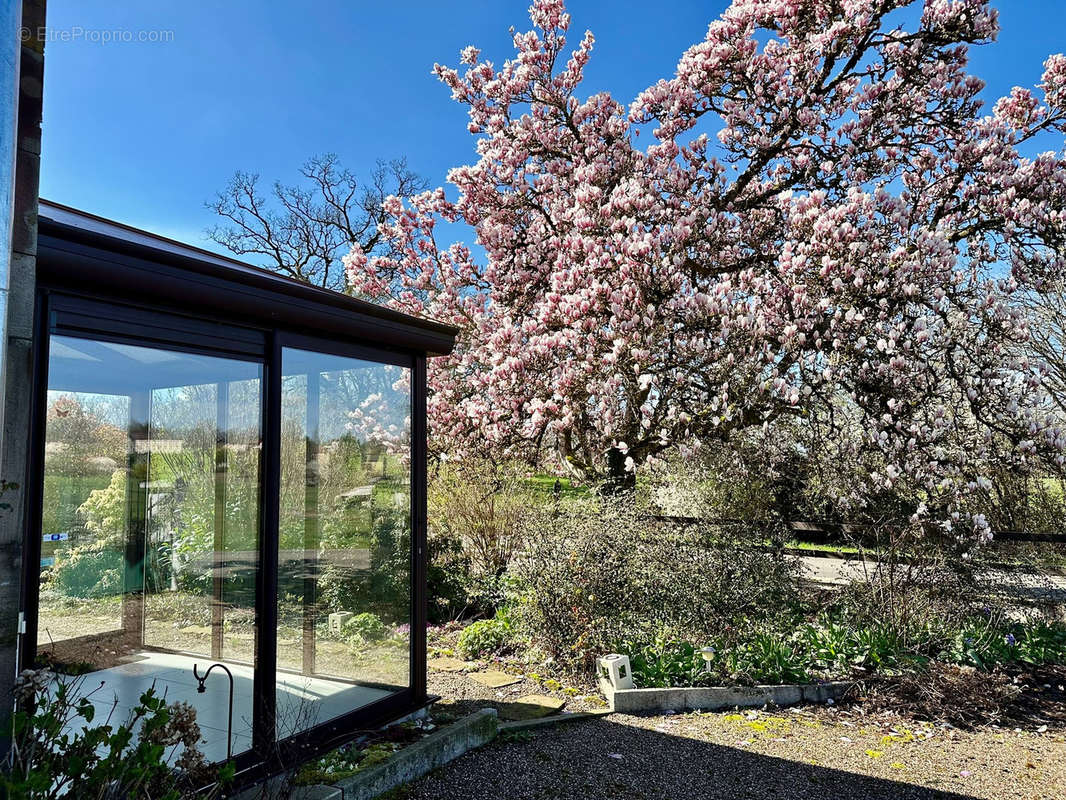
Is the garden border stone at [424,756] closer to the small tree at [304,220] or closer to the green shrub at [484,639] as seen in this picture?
the green shrub at [484,639]

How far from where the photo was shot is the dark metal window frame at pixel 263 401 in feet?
8.66

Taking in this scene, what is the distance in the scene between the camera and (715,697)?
514 cm

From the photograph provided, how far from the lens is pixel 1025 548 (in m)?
7.23

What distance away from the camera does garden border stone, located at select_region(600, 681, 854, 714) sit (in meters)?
5.06

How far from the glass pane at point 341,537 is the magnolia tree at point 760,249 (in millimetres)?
3935

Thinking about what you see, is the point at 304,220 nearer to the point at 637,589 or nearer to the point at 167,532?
the point at 637,589

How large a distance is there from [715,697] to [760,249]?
586cm

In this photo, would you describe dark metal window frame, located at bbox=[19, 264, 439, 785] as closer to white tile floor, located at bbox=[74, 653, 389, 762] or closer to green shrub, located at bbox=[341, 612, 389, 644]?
white tile floor, located at bbox=[74, 653, 389, 762]

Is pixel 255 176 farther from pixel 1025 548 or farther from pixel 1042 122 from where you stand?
pixel 1025 548

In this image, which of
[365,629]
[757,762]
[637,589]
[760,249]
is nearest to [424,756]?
[365,629]

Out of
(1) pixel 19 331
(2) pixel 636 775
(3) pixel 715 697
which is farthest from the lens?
(3) pixel 715 697

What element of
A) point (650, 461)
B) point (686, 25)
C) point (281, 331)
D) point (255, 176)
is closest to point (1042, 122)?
point (686, 25)

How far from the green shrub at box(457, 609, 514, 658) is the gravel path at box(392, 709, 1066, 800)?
70.7 inches

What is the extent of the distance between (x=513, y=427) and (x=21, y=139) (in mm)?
7143
